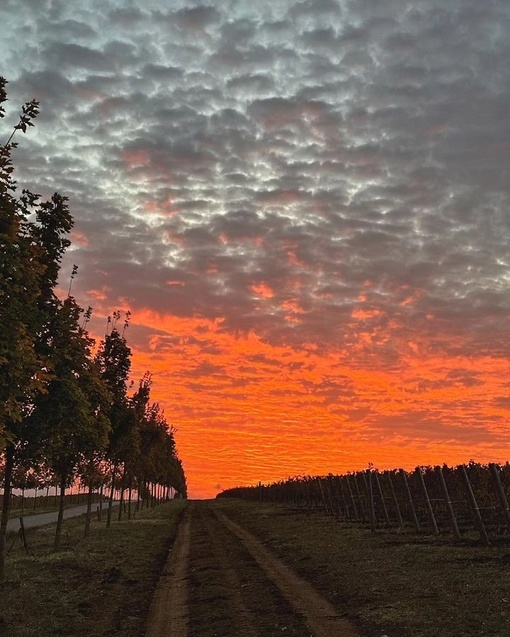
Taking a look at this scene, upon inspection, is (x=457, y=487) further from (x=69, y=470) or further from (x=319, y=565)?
(x=69, y=470)

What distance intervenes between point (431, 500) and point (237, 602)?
62.8 feet

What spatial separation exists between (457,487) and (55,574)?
3085 cm

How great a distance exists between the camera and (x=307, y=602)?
14758 millimetres

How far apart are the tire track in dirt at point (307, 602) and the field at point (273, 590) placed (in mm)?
28

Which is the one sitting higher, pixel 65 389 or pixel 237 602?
pixel 65 389

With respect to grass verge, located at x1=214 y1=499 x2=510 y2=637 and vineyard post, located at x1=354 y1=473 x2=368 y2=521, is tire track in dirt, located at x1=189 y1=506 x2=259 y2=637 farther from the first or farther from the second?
vineyard post, located at x1=354 y1=473 x2=368 y2=521

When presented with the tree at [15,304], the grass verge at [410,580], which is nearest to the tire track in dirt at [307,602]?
the grass verge at [410,580]

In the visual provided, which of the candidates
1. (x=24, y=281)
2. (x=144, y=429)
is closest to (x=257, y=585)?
(x=24, y=281)

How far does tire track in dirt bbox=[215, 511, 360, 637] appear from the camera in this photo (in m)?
12.0

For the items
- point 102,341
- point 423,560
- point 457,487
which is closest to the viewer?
point 423,560

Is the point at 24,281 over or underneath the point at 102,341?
underneath

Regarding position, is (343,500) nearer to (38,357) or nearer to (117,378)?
(117,378)

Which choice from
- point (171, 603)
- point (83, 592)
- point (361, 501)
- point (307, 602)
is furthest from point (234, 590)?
point (361, 501)

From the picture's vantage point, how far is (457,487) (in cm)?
4166
